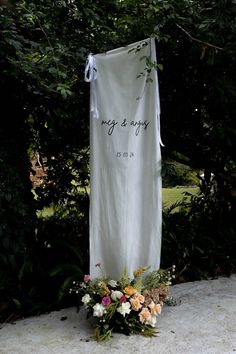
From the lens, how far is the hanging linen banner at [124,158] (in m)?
3.32

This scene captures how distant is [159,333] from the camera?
3.25m

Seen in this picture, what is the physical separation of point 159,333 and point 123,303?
375 millimetres

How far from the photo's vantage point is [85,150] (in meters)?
5.15

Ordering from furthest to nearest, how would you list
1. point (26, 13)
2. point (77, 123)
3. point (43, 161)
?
point (43, 161), point (77, 123), point (26, 13)

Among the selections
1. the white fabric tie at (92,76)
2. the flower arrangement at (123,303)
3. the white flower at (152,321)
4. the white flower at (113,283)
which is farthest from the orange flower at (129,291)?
the white fabric tie at (92,76)

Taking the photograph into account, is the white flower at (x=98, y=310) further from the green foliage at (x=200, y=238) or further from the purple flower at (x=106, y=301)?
the green foliage at (x=200, y=238)

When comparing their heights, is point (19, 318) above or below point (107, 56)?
below

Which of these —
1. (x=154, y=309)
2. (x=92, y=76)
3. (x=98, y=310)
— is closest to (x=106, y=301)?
(x=98, y=310)

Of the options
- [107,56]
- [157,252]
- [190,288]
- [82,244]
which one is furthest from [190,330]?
[107,56]

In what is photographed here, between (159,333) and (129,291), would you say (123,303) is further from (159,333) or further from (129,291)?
(159,333)

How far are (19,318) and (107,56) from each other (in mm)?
2209

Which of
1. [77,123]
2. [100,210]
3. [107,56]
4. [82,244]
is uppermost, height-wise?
[107,56]

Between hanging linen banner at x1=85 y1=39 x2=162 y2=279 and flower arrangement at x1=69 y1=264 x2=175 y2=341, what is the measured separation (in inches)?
4.4

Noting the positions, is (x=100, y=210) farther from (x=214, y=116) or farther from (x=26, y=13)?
(x=214, y=116)
